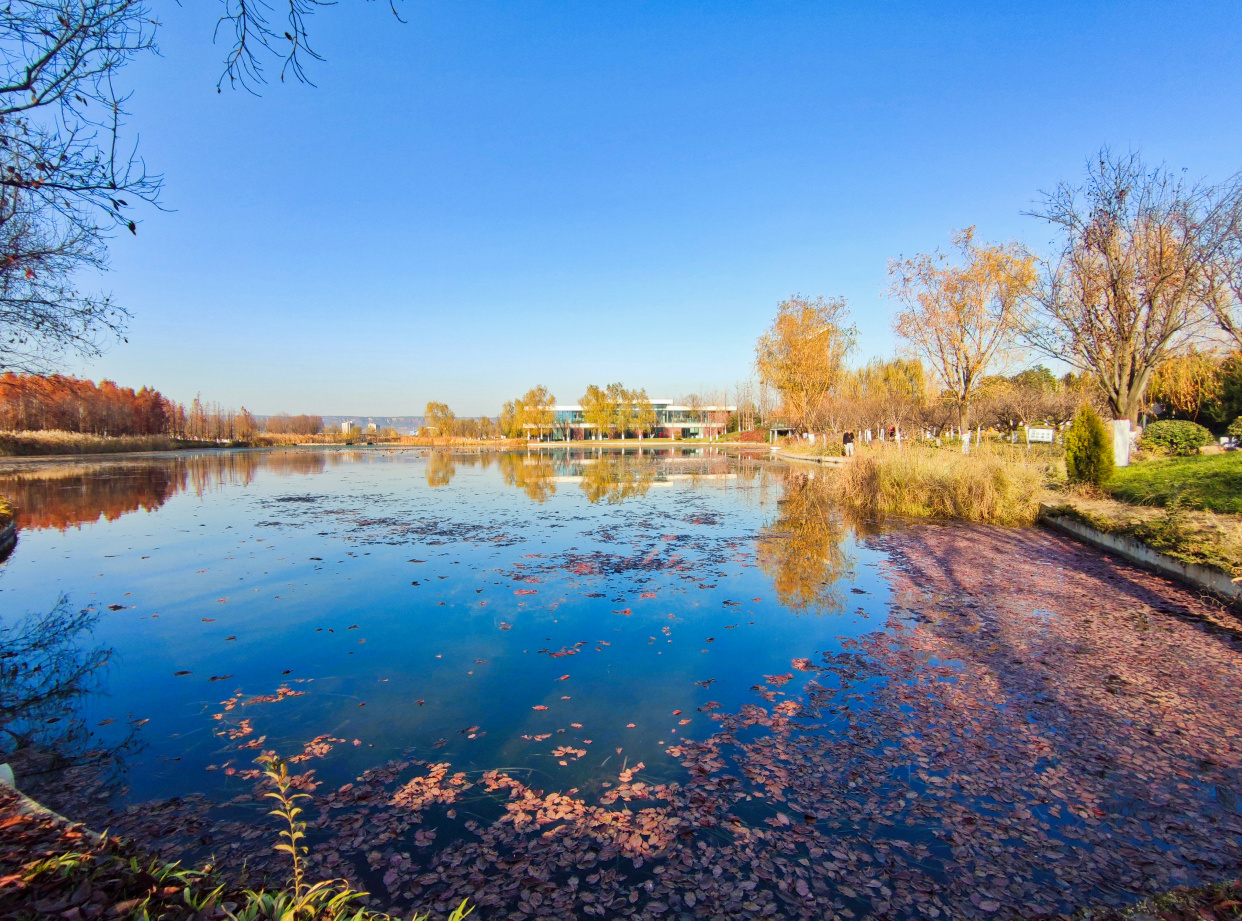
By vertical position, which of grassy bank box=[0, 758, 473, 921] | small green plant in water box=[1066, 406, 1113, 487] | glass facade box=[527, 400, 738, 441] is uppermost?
glass facade box=[527, 400, 738, 441]

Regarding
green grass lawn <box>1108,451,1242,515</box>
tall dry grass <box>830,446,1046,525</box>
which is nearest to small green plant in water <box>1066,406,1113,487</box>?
green grass lawn <box>1108,451,1242,515</box>

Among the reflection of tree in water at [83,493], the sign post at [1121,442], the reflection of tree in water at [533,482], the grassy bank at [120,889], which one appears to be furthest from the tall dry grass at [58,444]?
the sign post at [1121,442]

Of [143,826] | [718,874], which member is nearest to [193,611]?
[143,826]

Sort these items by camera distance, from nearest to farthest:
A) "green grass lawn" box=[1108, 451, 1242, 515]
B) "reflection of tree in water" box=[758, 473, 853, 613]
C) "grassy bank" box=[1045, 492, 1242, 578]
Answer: "grassy bank" box=[1045, 492, 1242, 578], "reflection of tree in water" box=[758, 473, 853, 613], "green grass lawn" box=[1108, 451, 1242, 515]

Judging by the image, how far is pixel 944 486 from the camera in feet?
45.6

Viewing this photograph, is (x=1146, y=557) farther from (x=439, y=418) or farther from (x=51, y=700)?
(x=439, y=418)

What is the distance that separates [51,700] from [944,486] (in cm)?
1565

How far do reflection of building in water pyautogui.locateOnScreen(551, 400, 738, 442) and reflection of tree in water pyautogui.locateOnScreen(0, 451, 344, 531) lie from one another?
56710 mm

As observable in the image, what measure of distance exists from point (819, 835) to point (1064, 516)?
12.1 meters

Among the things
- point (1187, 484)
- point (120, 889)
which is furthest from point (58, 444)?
point (1187, 484)

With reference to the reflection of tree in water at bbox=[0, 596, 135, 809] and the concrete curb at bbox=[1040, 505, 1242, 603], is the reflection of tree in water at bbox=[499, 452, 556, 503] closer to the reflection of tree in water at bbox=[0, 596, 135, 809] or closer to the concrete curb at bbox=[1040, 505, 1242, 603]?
the reflection of tree in water at bbox=[0, 596, 135, 809]

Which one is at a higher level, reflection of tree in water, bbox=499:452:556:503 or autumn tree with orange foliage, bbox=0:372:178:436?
autumn tree with orange foliage, bbox=0:372:178:436

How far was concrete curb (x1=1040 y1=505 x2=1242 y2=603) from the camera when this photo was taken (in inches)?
272

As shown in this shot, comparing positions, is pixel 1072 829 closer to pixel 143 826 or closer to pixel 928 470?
pixel 143 826
